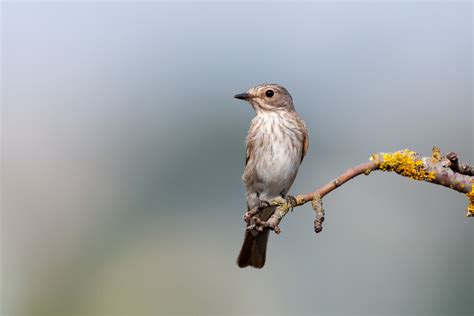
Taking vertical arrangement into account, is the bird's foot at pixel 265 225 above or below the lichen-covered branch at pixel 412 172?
below

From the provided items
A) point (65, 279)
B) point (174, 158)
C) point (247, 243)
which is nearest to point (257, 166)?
point (247, 243)

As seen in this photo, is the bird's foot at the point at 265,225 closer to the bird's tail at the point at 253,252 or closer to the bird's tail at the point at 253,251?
the bird's tail at the point at 253,251

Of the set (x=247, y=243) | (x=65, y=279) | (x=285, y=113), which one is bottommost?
(x=65, y=279)

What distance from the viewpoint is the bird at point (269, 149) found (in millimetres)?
6125

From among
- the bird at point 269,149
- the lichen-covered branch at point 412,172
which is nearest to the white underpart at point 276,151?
the bird at point 269,149

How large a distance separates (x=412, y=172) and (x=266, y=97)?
3126mm

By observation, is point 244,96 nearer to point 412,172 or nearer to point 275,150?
point 275,150

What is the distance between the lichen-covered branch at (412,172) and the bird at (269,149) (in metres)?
2.69

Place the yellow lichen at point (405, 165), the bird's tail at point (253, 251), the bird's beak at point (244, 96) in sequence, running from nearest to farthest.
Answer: the yellow lichen at point (405, 165) < the bird's beak at point (244, 96) < the bird's tail at point (253, 251)

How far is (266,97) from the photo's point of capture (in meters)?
6.32

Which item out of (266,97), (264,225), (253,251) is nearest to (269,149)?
(266,97)

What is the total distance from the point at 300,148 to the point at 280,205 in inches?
106

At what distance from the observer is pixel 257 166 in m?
6.23

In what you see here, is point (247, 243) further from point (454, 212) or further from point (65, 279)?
point (454, 212)
